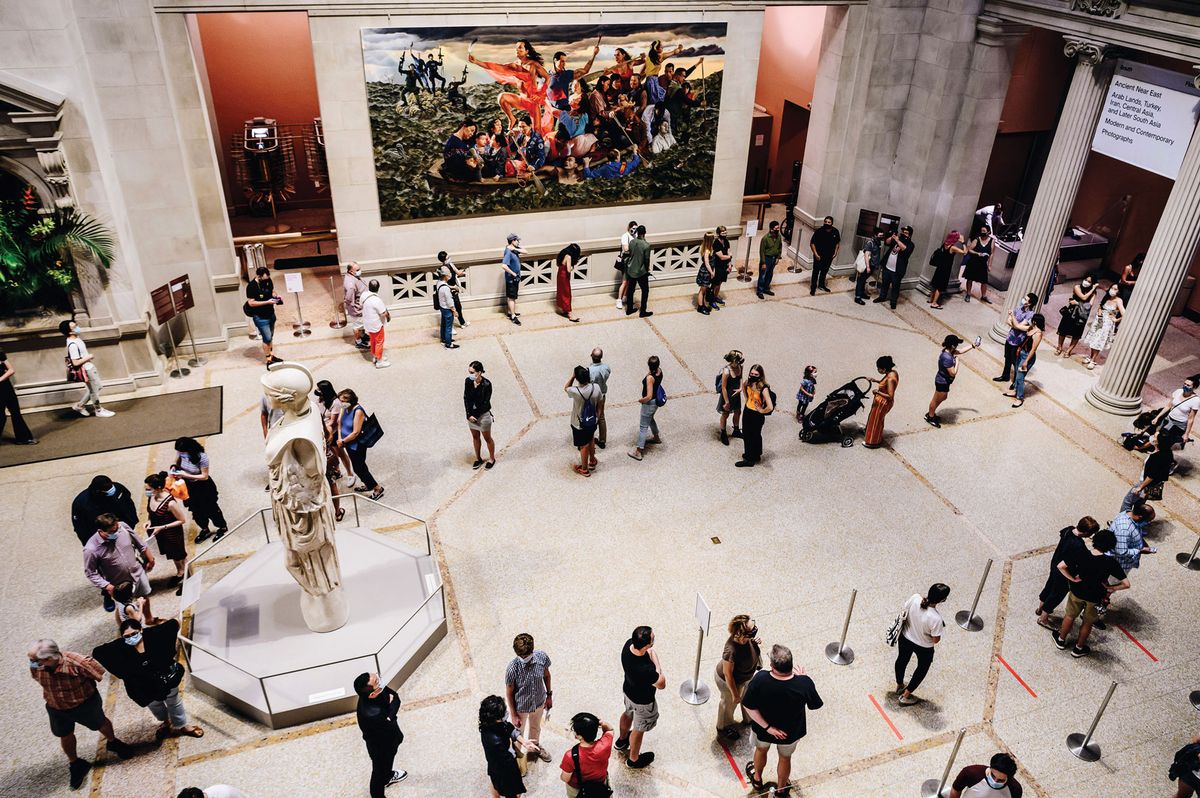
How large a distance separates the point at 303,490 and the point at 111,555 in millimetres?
2172

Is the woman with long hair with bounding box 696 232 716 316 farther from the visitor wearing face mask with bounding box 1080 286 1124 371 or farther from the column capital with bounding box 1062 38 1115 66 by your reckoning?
the visitor wearing face mask with bounding box 1080 286 1124 371

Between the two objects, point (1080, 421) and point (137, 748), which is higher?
point (1080, 421)

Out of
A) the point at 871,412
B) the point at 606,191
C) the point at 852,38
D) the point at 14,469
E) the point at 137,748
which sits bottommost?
the point at 137,748

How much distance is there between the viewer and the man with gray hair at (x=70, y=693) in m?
6.48

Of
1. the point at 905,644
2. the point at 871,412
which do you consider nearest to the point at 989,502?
the point at 871,412

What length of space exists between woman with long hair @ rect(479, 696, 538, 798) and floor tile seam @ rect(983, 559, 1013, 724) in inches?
176

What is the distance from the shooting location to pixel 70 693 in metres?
6.67

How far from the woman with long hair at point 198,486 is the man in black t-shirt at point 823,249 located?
34.6 ft

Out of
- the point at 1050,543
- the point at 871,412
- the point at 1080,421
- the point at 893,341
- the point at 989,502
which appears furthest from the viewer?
the point at 893,341

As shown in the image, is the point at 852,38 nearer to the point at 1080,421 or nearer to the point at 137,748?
the point at 1080,421

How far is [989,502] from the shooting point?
35.1 ft

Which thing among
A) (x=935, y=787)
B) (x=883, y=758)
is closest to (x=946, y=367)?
(x=883, y=758)

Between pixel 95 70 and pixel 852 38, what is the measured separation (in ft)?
37.6

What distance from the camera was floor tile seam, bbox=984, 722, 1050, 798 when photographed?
7.32 meters
